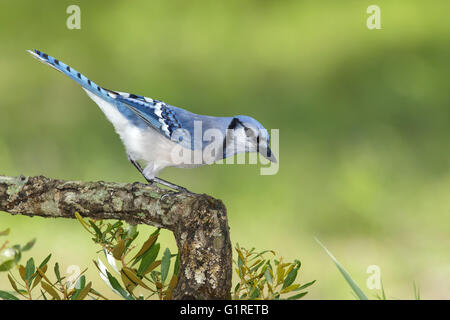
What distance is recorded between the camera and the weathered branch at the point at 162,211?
0.89 m

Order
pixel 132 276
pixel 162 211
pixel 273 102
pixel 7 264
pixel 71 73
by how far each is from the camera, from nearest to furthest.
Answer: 1. pixel 7 264
2. pixel 132 276
3. pixel 162 211
4. pixel 71 73
5. pixel 273 102

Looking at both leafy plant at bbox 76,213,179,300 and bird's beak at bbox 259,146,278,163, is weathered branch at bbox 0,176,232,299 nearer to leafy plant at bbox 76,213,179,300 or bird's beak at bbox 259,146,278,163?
leafy plant at bbox 76,213,179,300

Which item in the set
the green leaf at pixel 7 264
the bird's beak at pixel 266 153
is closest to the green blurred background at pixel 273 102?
the bird's beak at pixel 266 153

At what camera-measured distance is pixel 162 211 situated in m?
1.01

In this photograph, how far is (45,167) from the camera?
2.62 meters

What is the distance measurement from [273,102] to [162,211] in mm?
2013

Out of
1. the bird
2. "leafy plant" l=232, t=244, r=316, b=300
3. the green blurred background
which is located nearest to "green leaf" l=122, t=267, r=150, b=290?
"leafy plant" l=232, t=244, r=316, b=300

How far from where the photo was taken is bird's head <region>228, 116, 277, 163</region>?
1.34 meters

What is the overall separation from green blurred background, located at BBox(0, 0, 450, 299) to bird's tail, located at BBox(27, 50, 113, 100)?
0.98 metres

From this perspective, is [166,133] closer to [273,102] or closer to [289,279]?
[289,279]

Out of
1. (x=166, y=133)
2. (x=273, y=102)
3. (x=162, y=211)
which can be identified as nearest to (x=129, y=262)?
(x=162, y=211)
